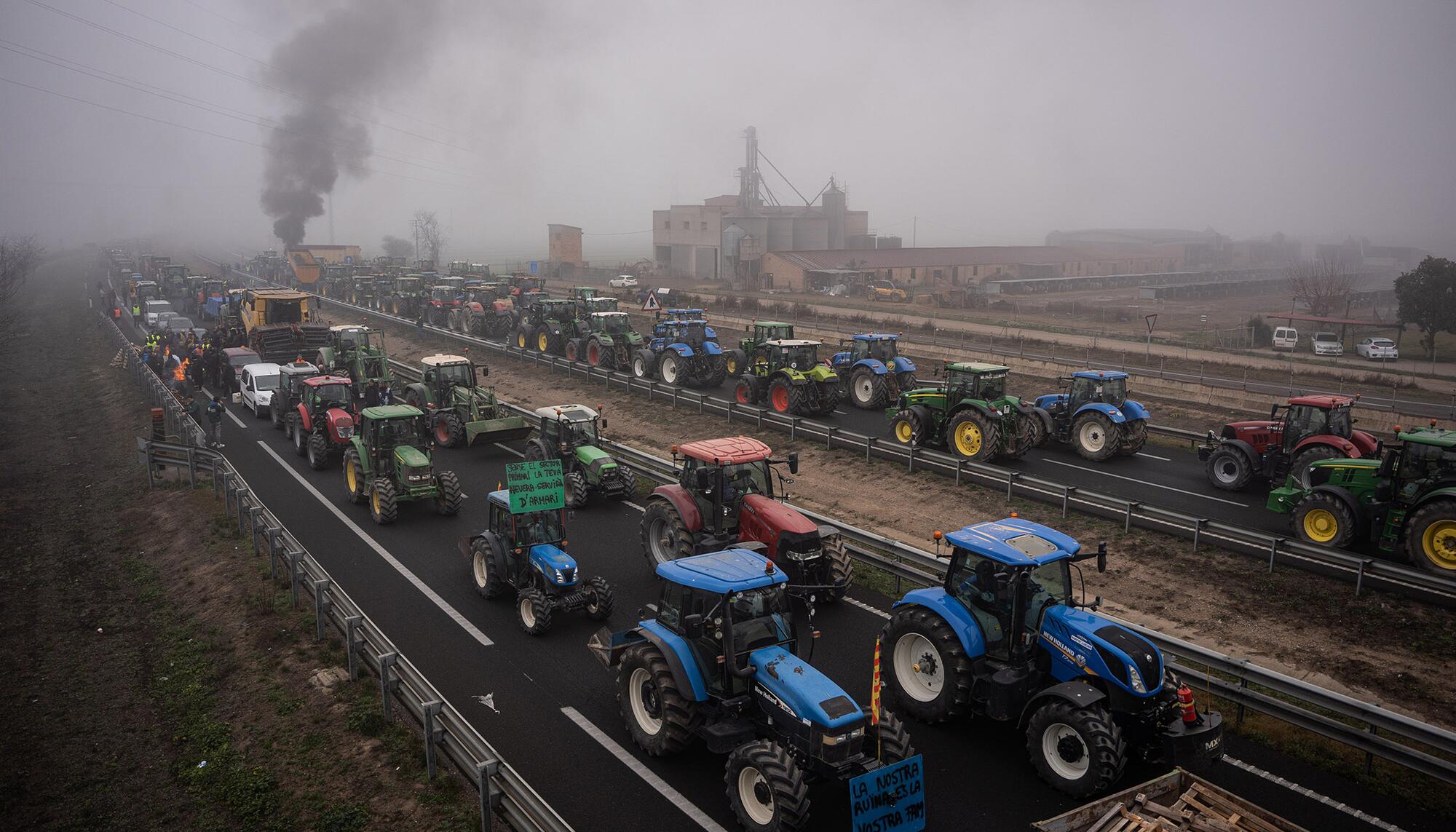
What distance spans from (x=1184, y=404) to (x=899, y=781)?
2484 centimetres

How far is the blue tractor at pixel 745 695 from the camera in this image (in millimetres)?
7301

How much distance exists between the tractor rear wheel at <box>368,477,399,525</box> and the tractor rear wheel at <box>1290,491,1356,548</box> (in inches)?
663

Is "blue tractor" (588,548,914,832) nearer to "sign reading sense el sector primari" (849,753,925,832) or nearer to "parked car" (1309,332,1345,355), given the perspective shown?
"sign reading sense el sector primari" (849,753,925,832)

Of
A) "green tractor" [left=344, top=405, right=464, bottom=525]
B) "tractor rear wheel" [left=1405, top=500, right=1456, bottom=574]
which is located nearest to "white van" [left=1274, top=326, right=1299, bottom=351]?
"tractor rear wheel" [left=1405, top=500, right=1456, bottom=574]

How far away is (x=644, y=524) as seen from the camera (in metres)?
13.8

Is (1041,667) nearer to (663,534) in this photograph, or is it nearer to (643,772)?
(643,772)

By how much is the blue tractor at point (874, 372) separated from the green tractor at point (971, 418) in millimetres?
3755

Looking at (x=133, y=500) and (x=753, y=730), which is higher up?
(x=753, y=730)

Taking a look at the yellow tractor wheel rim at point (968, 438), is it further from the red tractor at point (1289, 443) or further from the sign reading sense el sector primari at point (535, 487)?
the sign reading sense el sector primari at point (535, 487)

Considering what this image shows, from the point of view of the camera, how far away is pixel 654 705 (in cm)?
878

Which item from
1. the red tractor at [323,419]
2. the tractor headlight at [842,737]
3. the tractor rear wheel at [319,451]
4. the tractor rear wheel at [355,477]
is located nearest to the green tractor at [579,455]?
the tractor rear wheel at [355,477]

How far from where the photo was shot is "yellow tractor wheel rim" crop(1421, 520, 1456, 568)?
1334 cm

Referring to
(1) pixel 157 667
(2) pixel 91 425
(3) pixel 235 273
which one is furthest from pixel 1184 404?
(3) pixel 235 273

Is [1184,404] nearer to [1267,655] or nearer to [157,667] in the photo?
[1267,655]
